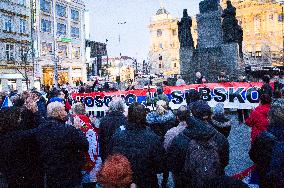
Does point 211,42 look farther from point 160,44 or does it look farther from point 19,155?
point 160,44

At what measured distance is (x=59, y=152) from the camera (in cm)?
499

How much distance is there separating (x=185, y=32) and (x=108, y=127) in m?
16.8

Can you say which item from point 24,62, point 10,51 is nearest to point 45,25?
point 24,62

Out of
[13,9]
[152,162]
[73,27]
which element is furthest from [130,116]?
[73,27]

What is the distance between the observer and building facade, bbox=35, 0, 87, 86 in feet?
187

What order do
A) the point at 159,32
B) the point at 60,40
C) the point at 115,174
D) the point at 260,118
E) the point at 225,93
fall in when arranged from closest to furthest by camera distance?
the point at 115,174, the point at 260,118, the point at 225,93, the point at 60,40, the point at 159,32

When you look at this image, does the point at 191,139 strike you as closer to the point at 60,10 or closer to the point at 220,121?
the point at 220,121

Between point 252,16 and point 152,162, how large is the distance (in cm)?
9686

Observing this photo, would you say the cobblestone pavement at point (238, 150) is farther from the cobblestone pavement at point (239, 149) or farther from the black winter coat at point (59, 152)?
the black winter coat at point (59, 152)

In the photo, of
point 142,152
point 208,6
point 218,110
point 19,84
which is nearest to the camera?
point 142,152

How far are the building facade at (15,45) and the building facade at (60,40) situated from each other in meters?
3.74

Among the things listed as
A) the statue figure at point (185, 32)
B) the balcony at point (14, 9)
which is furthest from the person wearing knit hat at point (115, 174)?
the balcony at point (14, 9)

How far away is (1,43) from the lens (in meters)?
44.8

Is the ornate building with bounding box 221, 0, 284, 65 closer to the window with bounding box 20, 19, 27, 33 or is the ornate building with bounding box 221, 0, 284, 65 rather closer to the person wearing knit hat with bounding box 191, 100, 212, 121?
the window with bounding box 20, 19, 27, 33
